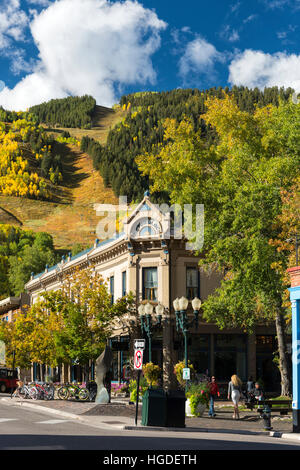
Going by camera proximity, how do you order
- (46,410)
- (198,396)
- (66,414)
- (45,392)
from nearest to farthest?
(198,396)
(66,414)
(46,410)
(45,392)

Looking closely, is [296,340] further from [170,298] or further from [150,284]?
[150,284]

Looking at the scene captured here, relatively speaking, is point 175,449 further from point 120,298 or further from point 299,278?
point 120,298

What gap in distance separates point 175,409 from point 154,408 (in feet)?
2.37

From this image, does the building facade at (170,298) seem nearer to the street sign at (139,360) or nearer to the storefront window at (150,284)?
the storefront window at (150,284)

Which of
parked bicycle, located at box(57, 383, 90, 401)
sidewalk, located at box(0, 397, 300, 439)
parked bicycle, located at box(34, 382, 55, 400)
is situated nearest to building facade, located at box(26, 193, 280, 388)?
parked bicycle, located at box(57, 383, 90, 401)

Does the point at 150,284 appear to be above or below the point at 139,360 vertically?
above

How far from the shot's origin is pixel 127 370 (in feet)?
144

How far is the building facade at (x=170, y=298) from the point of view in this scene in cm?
4241

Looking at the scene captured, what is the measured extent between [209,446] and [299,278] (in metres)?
7.99

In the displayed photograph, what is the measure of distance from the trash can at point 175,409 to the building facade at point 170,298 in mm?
19224

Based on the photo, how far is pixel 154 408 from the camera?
2208 centimetres

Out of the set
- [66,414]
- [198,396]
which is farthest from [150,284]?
[66,414]

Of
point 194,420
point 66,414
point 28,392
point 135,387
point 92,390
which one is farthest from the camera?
point 28,392
